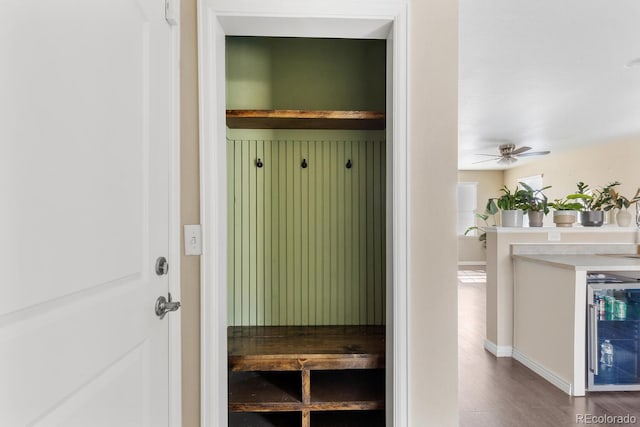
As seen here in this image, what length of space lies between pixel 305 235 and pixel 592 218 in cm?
304

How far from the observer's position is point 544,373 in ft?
8.89

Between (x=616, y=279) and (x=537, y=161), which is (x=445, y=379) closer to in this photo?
(x=616, y=279)

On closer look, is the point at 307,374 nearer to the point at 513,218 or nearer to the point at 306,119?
the point at 306,119

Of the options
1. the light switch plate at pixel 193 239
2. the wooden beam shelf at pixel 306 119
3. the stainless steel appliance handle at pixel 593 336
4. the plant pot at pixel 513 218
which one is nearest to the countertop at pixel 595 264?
the stainless steel appliance handle at pixel 593 336

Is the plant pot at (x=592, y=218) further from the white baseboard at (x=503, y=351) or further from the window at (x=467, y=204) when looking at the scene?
the window at (x=467, y=204)

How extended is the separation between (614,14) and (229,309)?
289cm

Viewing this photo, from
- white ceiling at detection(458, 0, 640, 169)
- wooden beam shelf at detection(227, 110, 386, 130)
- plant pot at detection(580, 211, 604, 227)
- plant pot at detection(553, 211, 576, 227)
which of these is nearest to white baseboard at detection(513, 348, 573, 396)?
plant pot at detection(553, 211, 576, 227)

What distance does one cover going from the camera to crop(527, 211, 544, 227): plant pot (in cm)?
321

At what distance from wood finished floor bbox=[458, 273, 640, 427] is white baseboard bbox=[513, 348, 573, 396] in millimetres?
33

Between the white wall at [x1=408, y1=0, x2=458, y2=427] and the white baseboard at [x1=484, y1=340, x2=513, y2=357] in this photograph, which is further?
the white baseboard at [x1=484, y1=340, x2=513, y2=357]
